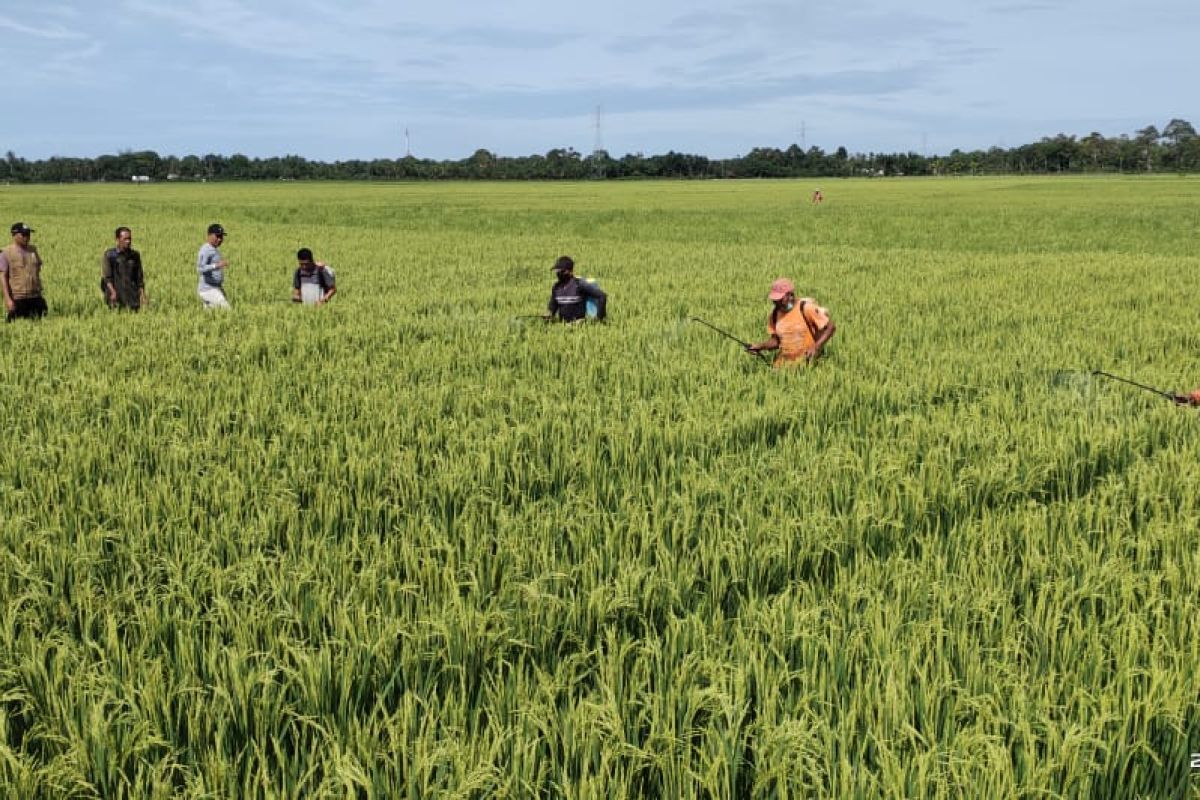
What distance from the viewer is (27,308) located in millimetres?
11336

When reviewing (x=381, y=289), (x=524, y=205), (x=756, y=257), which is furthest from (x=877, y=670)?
(x=524, y=205)

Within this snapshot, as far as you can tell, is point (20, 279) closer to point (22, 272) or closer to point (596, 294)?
point (22, 272)

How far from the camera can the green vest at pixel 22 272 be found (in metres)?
10.7

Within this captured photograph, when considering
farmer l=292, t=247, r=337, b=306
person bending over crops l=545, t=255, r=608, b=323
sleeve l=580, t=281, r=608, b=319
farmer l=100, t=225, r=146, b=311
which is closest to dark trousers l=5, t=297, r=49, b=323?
farmer l=100, t=225, r=146, b=311

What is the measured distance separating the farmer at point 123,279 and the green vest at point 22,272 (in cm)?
86

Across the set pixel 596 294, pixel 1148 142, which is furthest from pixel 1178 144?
pixel 596 294

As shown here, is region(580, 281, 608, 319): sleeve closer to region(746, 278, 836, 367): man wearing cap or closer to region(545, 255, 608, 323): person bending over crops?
region(545, 255, 608, 323): person bending over crops

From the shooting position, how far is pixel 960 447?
5434 millimetres

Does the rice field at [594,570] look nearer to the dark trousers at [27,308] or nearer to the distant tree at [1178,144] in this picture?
the dark trousers at [27,308]

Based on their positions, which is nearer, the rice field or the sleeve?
the rice field

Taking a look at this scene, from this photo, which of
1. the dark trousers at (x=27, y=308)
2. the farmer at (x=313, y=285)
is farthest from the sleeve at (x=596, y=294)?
the dark trousers at (x=27, y=308)

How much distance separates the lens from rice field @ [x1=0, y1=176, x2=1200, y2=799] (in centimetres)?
233

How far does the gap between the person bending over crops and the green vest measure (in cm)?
645

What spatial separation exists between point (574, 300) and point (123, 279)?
6.46 meters
